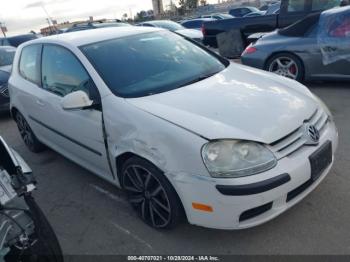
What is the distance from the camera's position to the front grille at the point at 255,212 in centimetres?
237

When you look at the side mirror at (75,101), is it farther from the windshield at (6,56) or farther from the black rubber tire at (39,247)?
the windshield at (6,56)

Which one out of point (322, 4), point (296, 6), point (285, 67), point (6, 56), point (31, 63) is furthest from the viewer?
point (6, 56)

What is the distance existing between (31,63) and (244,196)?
10.7 ft

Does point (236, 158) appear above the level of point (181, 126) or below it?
below

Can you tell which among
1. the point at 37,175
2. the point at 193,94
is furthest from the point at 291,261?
the point at 37,175

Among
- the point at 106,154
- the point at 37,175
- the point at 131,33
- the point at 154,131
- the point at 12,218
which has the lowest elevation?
the point at 37,175

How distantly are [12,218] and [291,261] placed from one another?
1.86 m

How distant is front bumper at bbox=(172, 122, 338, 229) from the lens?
2266 mm

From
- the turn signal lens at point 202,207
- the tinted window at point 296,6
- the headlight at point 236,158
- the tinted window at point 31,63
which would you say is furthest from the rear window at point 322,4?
the turn signal lens at point 202,207

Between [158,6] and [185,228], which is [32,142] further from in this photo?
[158,6]

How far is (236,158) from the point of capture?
2.30m

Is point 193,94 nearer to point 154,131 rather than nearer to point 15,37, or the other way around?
point 154,131

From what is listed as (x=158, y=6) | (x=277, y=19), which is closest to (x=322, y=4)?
(x=277, y=19)

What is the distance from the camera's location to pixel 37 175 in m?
4.27
